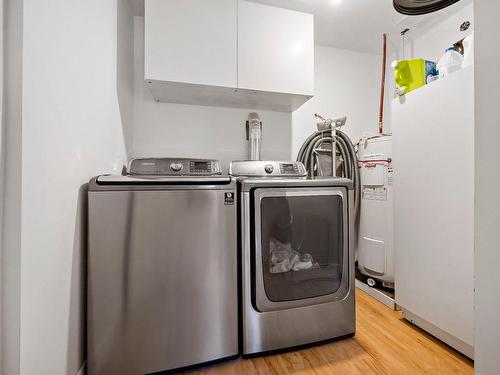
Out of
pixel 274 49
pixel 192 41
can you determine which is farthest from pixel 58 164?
pixel 274 49

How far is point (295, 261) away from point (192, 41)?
1.54 meters

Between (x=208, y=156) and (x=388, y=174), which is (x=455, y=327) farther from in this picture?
(x=208, y=156)

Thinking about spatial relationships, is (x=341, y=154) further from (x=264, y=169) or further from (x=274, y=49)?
(x=274, y=49)

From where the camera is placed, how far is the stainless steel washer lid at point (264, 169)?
166 centimetres

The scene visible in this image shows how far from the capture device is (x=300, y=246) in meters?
1.44

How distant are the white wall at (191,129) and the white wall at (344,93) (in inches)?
9.7

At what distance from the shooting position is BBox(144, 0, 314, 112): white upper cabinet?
1.47 m

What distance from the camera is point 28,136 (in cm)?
69
